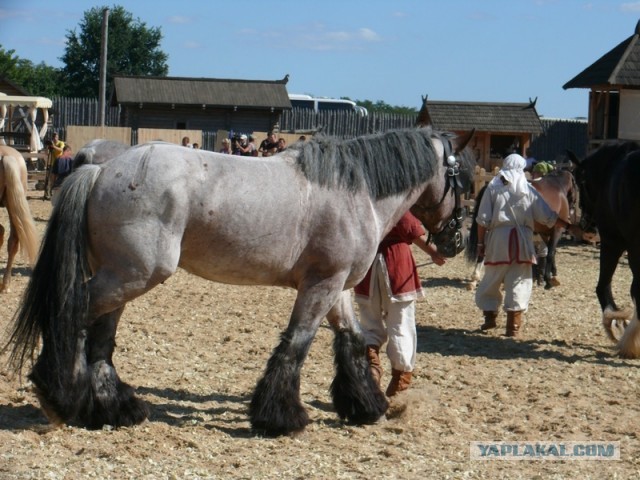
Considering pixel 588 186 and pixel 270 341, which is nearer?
pixel 270 341

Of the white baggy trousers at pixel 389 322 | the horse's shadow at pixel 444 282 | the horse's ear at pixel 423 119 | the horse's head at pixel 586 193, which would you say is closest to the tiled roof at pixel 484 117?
A: the horse's ear at pixel 423 119

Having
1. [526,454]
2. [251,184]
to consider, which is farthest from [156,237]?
[526,454]

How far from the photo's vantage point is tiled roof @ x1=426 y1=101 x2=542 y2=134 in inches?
1126

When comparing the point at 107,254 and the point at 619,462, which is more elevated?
the point at 107,254

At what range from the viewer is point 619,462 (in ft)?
17.1

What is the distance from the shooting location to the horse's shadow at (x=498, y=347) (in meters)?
8.27

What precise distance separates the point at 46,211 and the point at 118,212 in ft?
55.4

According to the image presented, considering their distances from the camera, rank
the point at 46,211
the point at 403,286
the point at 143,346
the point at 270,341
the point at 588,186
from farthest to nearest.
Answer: the point at 46,211
the point at 588,186
the point at 270,341
the point at 143,346
the point at 403,286

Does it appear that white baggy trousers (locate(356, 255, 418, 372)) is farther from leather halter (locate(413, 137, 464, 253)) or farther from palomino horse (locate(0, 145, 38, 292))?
palomino horse (locate(0, 145, 38, 292))

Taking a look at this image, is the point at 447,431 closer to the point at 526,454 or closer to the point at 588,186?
the point at 526,454

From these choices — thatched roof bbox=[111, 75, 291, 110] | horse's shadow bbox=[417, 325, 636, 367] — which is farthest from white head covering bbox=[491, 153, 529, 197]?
→ thatched roof bbox=[111, 75, 291, 110]

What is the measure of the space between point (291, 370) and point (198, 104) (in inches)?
1283

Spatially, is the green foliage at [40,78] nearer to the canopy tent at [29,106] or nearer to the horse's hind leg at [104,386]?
the canopy tent at [29,106]

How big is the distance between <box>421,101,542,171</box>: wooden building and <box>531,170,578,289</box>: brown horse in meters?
15.3
